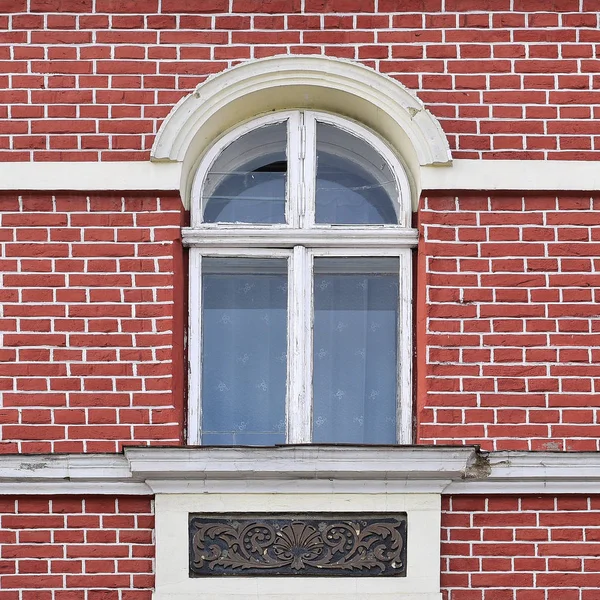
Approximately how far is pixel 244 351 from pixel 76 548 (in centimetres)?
144

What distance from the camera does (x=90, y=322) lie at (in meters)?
8.85

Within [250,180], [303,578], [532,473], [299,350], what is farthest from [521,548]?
[250,180]

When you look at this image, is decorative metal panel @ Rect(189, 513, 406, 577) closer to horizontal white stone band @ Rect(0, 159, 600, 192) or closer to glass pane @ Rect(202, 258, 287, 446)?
glass pane @ Rect(202, 258, 287, 446)

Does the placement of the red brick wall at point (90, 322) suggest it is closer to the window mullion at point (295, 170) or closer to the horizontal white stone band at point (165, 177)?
the horizontal white stone band at point (165, 177)

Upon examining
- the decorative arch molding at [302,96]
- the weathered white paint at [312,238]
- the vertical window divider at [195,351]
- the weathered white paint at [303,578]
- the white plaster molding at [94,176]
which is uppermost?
the decorative arch molding at [302,96]

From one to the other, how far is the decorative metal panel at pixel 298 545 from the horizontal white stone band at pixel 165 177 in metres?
1.84

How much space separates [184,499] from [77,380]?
2.86 feet

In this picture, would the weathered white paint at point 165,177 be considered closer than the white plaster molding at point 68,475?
No

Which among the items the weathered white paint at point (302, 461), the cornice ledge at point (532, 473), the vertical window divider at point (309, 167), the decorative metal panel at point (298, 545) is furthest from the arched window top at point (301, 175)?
the decorative metal panel at point (298, 545)

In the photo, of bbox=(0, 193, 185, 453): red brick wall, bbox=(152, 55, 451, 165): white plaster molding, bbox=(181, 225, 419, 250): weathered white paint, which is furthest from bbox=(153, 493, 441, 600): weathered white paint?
bbox=(152, 55, 451, 165): white plaster molding

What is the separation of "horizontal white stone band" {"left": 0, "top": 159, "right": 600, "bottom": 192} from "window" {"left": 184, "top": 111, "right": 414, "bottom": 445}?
308 mm

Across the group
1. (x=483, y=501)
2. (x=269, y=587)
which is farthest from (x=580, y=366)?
(x=269, y=587)

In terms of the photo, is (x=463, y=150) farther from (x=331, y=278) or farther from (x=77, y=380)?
(x=77, y=380)

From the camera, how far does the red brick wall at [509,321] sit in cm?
874
